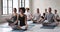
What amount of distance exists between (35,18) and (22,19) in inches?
123

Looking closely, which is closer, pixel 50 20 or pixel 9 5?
pixel 50 20

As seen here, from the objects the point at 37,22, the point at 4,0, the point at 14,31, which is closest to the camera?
the point at 14,31

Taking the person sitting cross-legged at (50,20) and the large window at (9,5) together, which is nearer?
the person sitting cross-legged at (50,20)

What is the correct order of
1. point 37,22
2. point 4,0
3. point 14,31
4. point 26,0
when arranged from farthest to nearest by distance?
point 26,0 → point 4,0 → point 37,22 → point 14,31

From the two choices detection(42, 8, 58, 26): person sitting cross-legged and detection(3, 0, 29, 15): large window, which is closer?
detection(42, 8, 58, 26): person sitting cross-legged

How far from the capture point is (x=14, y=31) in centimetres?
563

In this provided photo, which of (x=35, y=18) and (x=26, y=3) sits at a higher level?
(x=26, y=3)

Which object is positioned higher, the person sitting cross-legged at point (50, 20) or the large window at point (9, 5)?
the large window at point (9, 5)

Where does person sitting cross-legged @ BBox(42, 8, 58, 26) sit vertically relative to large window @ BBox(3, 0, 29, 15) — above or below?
below

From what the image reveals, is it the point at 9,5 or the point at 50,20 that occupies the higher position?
the point at 9,5

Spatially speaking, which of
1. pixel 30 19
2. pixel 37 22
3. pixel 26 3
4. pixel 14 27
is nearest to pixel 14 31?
pixel 14 27

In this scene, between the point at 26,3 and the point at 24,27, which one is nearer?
the point at 24,27

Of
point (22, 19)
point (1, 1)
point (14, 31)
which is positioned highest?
point (1, 1)

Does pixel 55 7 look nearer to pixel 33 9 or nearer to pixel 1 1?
pixel 33 9
